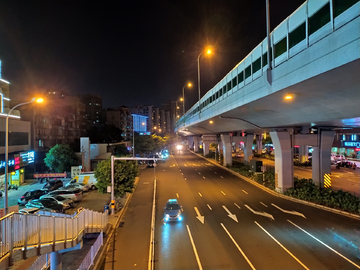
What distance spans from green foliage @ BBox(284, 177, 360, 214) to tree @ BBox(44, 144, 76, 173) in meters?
31.0

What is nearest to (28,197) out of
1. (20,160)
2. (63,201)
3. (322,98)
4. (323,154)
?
(63,201)

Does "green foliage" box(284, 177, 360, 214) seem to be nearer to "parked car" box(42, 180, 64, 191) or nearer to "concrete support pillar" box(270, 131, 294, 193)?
"concrete support pillar" box(270, 131, 294, 193)

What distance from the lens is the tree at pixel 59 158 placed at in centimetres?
3503

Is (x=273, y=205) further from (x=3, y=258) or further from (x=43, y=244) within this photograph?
(x=3, y=258)

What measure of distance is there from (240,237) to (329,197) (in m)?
11.1

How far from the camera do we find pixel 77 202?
22.1m

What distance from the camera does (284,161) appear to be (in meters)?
24.3

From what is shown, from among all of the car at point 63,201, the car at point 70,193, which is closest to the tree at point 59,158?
the car at point 70,193

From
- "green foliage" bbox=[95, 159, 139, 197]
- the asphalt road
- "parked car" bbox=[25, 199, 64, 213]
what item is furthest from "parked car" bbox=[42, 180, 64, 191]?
the asphalt road

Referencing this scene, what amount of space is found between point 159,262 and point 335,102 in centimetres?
1209

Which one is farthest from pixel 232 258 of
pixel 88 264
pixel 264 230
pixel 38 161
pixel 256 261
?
pixel 38 161

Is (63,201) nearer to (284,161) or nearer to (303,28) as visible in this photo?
(303,28)

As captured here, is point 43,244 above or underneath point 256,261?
above

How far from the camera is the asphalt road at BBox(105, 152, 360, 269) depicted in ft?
34.7
